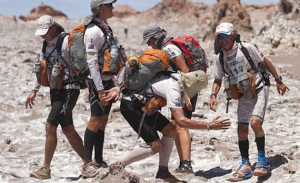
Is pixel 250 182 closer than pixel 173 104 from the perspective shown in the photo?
No

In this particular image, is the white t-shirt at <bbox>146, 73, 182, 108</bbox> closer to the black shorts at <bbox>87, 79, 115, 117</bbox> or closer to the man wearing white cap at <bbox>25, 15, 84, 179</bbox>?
the black shorts at <bbox>87, 79, 115, 117</bbox>

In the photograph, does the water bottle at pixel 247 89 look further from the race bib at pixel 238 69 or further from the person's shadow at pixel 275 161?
the person's shadow at pixel 275 161

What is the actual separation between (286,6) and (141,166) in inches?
623

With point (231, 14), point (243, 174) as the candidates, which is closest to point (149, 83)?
point (243, 174)

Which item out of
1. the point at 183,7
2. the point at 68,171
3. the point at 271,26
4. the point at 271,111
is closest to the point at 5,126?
the point at 68,171

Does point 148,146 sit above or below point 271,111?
above

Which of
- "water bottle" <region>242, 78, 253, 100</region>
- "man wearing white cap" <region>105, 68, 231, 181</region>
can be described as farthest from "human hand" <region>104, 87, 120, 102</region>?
"water bottle" <region>242, 78, 253, 100</region>

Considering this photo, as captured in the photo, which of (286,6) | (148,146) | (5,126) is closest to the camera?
(148,146)

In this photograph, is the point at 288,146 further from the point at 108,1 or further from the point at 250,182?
the point at 108,1

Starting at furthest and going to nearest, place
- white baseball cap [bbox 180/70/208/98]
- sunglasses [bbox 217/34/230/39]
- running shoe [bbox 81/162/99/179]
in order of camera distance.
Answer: running shoe [bbox 81/162/99/179], sunglasses [bbox 217/34/230/39], white baseball cap [bbox 180/70/208/98]

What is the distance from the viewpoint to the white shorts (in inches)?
217

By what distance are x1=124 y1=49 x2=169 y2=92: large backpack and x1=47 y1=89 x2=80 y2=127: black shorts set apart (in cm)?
107

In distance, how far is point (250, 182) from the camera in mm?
5543

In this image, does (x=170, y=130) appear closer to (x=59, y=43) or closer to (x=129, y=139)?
(x=59, y=43)
